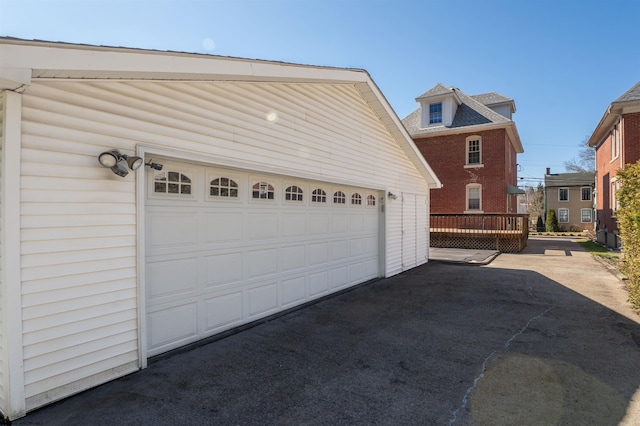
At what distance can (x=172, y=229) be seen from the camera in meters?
4.21

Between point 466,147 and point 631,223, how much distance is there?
12903mm

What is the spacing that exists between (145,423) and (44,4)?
4.51 m

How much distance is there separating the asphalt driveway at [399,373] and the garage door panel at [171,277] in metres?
0.79

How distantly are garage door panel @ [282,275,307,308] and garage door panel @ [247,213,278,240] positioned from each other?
0.96 meters

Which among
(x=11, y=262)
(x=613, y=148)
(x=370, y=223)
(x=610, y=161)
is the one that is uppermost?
(x=613, y=148)

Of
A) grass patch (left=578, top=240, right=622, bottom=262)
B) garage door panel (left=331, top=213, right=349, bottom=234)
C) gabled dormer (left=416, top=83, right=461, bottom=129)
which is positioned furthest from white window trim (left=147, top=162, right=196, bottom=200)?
gabled dormer (left=416, top=83, right=461, bottom=129)

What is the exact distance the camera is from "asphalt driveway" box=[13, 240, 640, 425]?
2.88 metres

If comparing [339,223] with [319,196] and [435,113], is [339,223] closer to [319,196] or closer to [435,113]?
[319,196]

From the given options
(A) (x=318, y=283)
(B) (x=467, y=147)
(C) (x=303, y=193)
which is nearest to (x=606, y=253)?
(B) (x=467, y=147)

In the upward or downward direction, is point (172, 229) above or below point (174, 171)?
below

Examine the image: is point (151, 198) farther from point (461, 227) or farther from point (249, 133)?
point (461, 227)

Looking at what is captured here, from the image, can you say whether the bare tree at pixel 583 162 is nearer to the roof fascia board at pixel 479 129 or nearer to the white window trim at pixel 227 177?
the roof fascia board at pixel 479 129

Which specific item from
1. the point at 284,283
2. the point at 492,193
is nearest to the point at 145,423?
the point at 284,283

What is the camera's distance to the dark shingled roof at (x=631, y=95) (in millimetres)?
13694
